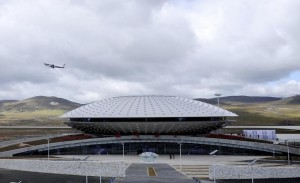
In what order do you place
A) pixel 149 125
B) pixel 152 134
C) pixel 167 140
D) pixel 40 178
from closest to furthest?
pixel 40 178, pixel 149 125, pixel 167 140, pixel 152 134

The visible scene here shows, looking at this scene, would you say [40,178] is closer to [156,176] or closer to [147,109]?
[156,176]

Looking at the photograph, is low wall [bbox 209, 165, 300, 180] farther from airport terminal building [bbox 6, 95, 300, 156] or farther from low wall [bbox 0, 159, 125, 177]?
airport terminal building [bbox 6, 95, 300, 156]

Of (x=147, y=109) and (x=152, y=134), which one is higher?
(x=147, y=109)

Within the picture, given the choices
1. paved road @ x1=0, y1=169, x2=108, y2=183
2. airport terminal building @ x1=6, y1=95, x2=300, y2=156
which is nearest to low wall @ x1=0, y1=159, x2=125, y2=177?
paved road @ x1=0, y1=169, x2=108, y2=183

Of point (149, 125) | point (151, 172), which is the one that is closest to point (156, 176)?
point (151, 172)

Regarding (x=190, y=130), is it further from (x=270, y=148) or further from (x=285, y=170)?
(x=285, y=170)

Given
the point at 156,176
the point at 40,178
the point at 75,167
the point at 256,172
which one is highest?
the point at 75,167

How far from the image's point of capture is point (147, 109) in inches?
3654

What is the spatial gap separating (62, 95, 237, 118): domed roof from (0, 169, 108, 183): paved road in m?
31.8

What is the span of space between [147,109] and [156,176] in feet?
127

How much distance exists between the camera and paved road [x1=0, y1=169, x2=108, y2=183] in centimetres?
5409

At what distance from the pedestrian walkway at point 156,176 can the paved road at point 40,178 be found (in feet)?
13.1

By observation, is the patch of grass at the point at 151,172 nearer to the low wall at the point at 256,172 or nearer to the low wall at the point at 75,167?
the low wall at the point at 75,167

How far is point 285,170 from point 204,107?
4214 cm
